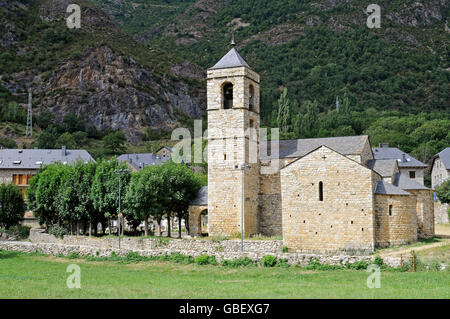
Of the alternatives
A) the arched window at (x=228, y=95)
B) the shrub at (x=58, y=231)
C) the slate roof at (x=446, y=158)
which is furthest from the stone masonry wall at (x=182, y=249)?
the slate roof at (x=446, y=158)

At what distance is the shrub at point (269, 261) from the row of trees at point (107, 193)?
1413cm

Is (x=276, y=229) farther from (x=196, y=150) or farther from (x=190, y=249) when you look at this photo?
(x=196, y=150)

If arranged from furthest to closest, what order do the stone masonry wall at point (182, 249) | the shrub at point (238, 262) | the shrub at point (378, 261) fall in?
the shrub at point (238, 262) < the stone masonry wall at point (182, 249) < the shrub at point (378, 261)

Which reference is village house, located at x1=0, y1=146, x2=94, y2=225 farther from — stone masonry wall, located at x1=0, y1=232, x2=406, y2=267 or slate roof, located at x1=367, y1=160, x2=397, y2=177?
slate roof, located at x1=367, y1=160, x2=397, y2=177

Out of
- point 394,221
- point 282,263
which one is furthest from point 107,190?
point 394,221

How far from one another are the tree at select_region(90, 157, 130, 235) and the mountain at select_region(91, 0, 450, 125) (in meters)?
67.5

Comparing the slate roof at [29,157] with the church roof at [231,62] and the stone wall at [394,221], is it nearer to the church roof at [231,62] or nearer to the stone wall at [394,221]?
the church roof at [231,62]

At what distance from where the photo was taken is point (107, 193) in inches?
1791

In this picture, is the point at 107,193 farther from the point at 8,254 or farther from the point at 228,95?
the point at 228,95

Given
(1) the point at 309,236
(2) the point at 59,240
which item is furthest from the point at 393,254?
(2) the point at 59,240

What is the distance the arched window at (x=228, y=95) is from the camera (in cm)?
4250

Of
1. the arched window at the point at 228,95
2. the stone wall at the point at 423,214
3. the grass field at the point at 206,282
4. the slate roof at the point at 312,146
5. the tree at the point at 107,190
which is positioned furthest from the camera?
the tree at the point at 107,190

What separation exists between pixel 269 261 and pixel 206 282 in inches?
239

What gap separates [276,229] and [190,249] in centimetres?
828
